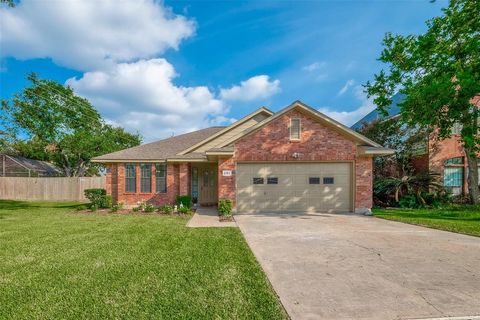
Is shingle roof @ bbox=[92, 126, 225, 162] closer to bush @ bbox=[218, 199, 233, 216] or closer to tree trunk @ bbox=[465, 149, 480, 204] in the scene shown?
bush @ bbox=[218, 199, 233, 216]

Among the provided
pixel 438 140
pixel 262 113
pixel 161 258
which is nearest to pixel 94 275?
pixel 161 258

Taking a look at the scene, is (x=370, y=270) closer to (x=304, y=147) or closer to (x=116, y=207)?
(x=304, y=147)

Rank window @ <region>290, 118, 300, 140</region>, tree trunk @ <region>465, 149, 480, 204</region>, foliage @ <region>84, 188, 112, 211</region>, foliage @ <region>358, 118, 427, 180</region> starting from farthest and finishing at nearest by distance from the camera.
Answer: foliage @ <region>358, 118, 427, 180</region> → tree trunk @ <region>465, 149, 480, 204</region> → foliage @ <region>84, 188, 112, 211</region> → window @ <region>290, 118, 300, 140</region>

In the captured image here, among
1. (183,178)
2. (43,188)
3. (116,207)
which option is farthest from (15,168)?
(183,178)

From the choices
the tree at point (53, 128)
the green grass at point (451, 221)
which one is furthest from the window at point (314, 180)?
Result: the tree at point (53, 128)

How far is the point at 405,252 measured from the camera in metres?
5.69

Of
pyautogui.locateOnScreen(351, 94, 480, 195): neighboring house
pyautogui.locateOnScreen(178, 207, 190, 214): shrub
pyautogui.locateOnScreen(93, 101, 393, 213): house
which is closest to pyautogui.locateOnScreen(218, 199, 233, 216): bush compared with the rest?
pyautogui.locateOnScreen(93, 101, 393, 213): house

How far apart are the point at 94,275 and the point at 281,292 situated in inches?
128

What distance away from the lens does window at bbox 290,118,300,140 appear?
466 inches

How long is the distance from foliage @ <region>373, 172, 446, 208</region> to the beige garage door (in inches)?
173

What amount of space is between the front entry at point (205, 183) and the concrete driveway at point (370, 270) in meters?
7.28

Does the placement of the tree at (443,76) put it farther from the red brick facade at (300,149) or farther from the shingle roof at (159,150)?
the shingle roof at (159,150)

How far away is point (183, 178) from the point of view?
45.5 feet

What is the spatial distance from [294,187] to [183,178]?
6080 millimetres
